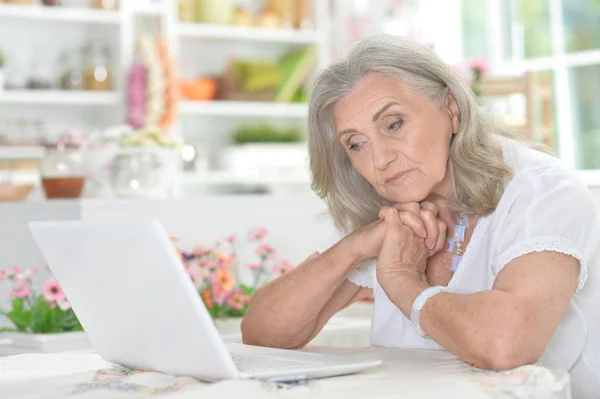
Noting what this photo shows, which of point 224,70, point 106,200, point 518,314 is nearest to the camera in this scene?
point 518,314

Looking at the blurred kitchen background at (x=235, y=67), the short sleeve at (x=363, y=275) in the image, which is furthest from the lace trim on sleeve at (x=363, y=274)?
the blurred kitchen background at (x=235, y=67)

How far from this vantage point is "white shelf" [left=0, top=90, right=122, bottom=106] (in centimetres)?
505

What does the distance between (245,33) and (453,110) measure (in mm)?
4315

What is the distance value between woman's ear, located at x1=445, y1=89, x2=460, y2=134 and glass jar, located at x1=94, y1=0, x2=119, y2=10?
4.06 m

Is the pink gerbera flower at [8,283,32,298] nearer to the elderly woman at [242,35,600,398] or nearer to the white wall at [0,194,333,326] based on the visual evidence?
the white wall at [0,194,333,326]

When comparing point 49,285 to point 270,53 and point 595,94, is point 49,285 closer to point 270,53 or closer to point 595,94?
point 595,94

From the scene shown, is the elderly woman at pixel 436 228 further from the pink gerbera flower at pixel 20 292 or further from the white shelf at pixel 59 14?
the white shelf at pixel 59 14

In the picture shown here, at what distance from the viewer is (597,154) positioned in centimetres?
511

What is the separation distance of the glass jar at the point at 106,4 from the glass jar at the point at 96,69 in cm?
22

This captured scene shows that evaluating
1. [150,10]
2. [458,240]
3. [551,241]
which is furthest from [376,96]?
[150,10]

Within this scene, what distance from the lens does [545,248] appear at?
4.29ft

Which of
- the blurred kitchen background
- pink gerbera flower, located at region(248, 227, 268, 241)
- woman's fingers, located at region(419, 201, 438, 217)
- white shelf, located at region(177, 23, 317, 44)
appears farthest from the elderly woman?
white shelf, located at region(177, 23, 317, 44)

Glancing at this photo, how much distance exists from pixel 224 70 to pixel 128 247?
16.1 ft

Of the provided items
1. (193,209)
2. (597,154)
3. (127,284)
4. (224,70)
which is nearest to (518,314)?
(127,284)
